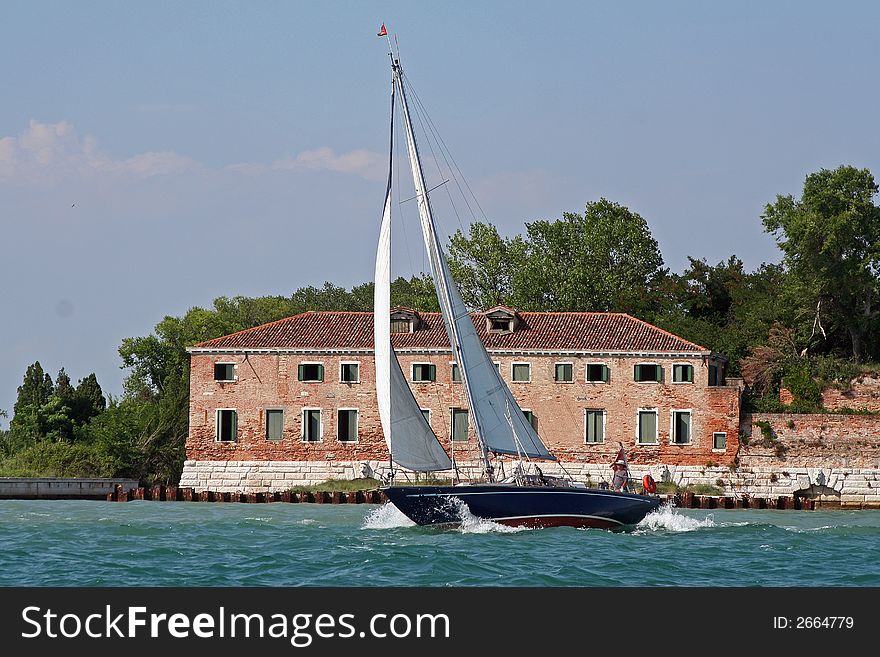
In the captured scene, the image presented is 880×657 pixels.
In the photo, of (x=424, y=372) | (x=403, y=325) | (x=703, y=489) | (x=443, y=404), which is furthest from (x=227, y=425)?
(x=703, y=489)

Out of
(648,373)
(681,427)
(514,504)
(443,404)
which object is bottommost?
(514,504)

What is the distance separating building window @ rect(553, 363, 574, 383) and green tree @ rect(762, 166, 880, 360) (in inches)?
445

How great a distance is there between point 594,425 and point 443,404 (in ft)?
18.9

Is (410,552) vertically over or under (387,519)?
under

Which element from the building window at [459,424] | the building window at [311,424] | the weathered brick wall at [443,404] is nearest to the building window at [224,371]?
the weathered brick wall at [443,404]

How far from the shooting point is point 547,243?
68312 millimetres

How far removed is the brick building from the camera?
49.3 meters

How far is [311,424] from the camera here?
1992 inches

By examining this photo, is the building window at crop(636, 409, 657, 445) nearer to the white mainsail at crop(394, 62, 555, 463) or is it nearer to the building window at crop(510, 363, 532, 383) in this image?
the building window at crop(510, 363, 532, 383)

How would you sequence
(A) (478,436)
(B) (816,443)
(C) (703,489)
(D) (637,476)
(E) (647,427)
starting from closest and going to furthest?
(A) (478,436) → (D) (637,476) → (C) (703,489) → (B) (816,443) → (E) (647,427)

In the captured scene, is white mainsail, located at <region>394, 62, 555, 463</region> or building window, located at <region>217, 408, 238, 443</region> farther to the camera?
building window, located at <region>217, 408, 238, 443</region>

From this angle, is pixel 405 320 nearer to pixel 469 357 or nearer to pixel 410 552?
pixel 469 357

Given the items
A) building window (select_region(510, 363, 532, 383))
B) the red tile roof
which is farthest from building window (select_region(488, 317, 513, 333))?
building window (select_region(510, 363, 532, 383))

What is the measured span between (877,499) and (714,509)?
24.4 ft
